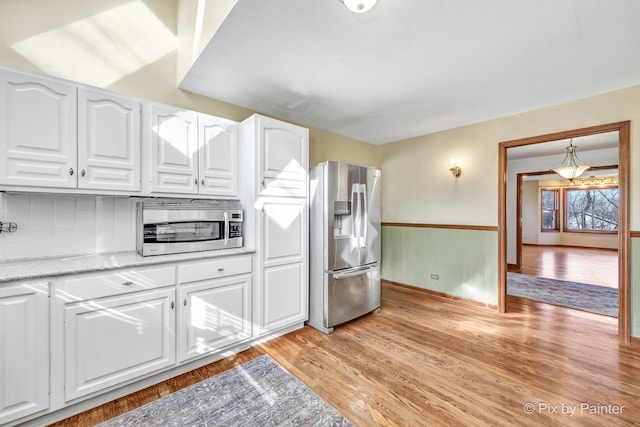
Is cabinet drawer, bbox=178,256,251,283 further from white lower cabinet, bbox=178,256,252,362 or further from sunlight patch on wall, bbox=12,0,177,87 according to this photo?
sunlight patch on wall, bbox=12,0,177,87

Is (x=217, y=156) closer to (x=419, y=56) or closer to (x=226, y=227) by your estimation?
(x=226, y=227)

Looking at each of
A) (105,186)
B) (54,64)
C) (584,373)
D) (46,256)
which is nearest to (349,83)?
(105,186)

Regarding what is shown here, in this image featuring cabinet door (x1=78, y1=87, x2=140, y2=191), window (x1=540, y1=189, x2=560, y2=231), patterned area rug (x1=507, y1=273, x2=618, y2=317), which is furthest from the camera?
window (x1=540, y1=189, x2=560, y2=231)

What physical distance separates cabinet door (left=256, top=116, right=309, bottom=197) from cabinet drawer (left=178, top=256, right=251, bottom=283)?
66 centimetres

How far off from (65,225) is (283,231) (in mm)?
1706

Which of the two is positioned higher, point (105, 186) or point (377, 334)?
point (105, 186)

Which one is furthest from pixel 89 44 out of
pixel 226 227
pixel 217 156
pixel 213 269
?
pixel 213 269

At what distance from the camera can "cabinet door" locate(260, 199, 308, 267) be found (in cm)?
257

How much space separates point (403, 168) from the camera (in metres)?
4.52

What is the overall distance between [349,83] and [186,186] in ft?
5.79

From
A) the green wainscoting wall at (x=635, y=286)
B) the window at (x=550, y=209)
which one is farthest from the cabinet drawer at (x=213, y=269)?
the window at (x=550, y=209)

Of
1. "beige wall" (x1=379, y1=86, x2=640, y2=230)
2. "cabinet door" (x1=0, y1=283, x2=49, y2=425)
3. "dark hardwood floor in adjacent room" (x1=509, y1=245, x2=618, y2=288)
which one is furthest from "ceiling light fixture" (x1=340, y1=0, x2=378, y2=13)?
"dark hardwood floor in adjacent room" (x1=509, y1=245, x2=618, y2=288)

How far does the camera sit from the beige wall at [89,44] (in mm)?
1928

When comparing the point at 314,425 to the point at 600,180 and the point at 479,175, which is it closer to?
the point at 479,175
